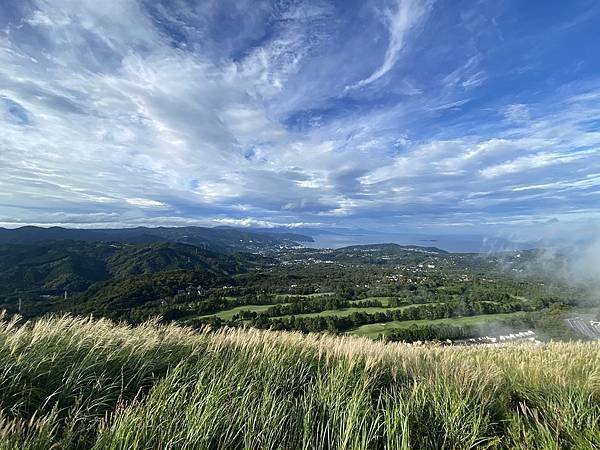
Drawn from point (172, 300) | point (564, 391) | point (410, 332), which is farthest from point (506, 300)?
point (564, 391)

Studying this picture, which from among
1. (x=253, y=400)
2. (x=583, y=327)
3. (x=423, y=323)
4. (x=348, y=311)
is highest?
(x=253, y=400)

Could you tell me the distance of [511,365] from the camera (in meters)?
5.75

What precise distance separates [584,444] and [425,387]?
1526 mm

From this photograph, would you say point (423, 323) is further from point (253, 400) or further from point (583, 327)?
point (253, 400)

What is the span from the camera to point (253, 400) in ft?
11.2

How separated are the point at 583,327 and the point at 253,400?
77690 millimetres

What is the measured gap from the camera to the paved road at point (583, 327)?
53.7m

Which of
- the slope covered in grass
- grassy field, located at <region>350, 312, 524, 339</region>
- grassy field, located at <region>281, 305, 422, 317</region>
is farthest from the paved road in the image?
the slope covered in grass

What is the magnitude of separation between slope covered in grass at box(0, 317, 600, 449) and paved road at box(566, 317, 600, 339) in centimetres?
6430

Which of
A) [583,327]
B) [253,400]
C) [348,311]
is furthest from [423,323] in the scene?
[253,400]

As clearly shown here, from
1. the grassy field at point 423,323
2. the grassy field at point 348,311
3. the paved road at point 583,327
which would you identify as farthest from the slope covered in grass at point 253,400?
the grassy field at point 348,311

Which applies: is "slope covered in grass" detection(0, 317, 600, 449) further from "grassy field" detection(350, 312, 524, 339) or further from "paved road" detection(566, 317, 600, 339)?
"paved road" detection(566, 317, 600, 339)

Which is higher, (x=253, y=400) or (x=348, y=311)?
(x=253, y=400)

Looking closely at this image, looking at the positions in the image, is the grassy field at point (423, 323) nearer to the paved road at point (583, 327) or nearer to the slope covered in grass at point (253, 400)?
the paved road at point (583, 327)
